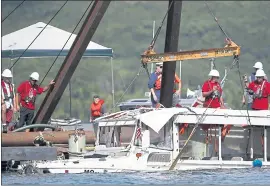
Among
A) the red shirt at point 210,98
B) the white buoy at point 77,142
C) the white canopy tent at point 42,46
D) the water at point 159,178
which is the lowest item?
the water at point 159,178

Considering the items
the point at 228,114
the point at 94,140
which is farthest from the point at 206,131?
the point at 94,140

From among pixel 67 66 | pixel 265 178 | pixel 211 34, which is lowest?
pixel 265 178

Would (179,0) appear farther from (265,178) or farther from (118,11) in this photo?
(118,11)

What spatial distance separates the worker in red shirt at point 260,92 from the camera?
31.1 meters

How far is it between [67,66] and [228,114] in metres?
5.42

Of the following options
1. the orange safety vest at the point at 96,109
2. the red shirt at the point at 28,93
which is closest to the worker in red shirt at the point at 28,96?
the red shirt at the point at 28,93

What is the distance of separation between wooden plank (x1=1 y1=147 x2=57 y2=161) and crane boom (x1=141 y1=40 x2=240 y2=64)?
Answer: 387 cm

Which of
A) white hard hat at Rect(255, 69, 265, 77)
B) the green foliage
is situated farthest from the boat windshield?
the green foliage

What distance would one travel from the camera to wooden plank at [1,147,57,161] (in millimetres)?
29047

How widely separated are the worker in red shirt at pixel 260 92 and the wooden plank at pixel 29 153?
17.2 feet

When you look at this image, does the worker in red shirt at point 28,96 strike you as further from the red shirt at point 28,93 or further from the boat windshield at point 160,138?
the boat windshield at point 160,138

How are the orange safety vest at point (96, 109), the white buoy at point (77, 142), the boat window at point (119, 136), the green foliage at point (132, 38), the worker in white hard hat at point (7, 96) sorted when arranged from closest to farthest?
the white buoy at point (77, 142)
the boat window at point (119, 136)
the worker in white hard hat at point (7, 96)
the orange safety vest at point (96, 109)
the green foliage at point (132, 38)

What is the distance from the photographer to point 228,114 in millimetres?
29141

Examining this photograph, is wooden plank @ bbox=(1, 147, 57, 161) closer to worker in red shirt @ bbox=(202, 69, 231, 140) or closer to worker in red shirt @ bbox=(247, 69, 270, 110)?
worker in red shirt @ bbox=(202, 69, 231, 140)
